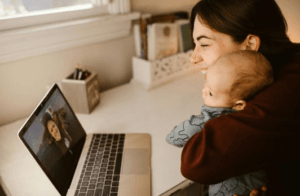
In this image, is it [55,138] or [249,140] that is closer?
[249,140]

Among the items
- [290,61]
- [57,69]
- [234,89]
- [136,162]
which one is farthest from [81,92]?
[290,61]

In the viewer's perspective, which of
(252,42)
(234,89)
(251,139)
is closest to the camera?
(251,139)

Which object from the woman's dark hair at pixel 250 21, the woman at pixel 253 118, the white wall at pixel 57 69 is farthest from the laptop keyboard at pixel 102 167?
the woman's dark hair at pixel 250 21

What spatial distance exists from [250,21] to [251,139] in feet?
1.30

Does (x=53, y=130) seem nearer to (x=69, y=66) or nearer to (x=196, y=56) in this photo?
(x=69, y=66)

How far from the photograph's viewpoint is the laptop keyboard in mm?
766

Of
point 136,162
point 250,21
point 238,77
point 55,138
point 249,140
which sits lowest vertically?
point 136,162

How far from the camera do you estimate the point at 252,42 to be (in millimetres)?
824

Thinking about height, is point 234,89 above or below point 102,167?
above

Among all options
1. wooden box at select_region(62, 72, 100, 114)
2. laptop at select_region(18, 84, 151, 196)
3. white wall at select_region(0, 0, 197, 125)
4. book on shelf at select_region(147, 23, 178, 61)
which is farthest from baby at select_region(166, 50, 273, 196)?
white wall at select_region(0, 0, 197, 125)

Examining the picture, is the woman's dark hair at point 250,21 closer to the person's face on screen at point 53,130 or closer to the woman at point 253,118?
the woman at point 253,118

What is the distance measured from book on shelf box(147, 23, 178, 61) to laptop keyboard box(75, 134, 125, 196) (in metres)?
0.58

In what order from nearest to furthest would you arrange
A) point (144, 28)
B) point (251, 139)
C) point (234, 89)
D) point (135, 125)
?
point (251, 139) < point (234, 89) < point (135, 125) < point (144, 28)

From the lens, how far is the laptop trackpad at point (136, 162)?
0.83 m
